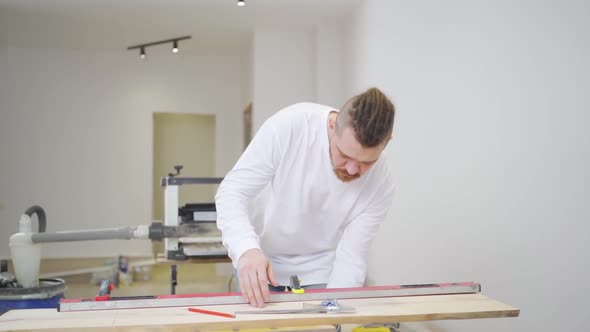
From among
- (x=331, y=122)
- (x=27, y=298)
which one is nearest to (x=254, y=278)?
(x=331, y=122)

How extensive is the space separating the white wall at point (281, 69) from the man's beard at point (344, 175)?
13.2 feet

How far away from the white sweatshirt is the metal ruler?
20 cm

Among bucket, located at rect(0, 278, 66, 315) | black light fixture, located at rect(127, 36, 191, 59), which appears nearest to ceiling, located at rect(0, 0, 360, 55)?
black light fixture, located at rect(127, 36, 191, 59)

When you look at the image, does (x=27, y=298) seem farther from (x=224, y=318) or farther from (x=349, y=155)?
(x=349, y=155)

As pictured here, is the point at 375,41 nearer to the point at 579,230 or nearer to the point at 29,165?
the point at 579,230

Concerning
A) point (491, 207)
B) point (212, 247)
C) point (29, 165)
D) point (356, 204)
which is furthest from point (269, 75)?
point (356, 204)

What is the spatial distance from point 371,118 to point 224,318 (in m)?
0.60

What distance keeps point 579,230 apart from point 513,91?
2.18 ft

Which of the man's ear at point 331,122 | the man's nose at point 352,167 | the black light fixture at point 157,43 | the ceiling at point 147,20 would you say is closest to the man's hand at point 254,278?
the man's nose at point 352,167

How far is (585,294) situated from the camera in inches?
68.6

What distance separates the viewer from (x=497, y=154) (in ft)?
7.54

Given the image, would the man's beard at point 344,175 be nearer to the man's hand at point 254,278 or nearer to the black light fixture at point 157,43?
the man's hand at point 254,278

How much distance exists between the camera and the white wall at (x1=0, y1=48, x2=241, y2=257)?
6398 mm

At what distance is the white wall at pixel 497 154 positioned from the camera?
1830mm
